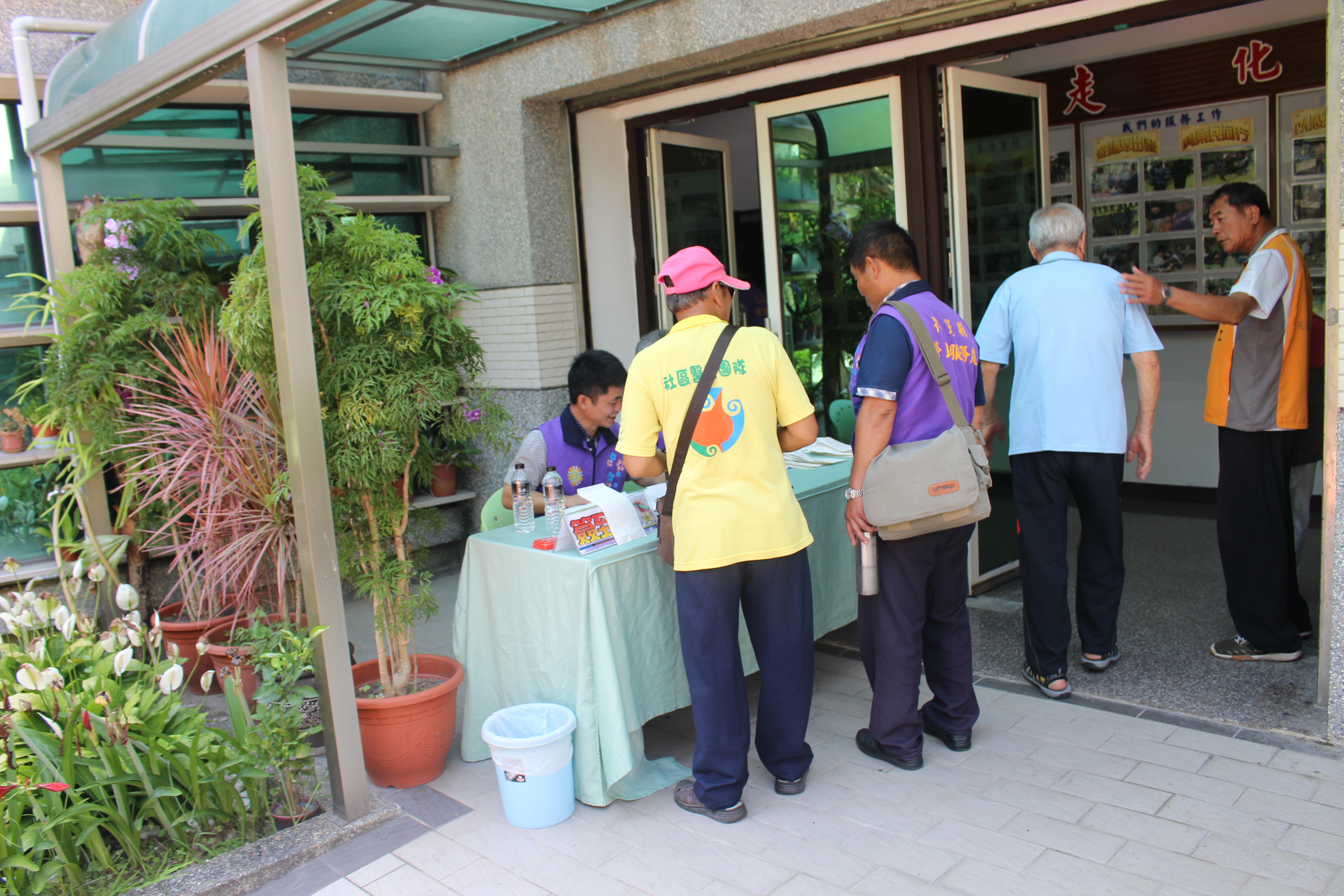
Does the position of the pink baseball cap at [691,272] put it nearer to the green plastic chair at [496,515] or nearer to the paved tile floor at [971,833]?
the green plastic chair at [496,515]

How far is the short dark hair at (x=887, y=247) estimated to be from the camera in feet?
10.4

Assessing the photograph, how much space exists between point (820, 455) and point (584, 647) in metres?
1.70

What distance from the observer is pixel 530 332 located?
19.1 feet

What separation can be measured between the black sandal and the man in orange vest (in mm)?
721

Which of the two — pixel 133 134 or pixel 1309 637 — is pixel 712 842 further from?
pixel 133 134

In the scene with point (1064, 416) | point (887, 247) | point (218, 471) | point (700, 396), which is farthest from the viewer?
point (218, 471)

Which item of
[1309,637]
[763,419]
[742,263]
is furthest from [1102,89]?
[763,419]

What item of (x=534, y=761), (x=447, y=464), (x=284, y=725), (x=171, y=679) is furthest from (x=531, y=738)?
(x=447, y=464)

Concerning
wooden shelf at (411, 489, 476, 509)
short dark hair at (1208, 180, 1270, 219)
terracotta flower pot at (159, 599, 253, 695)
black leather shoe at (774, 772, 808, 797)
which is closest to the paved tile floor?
black leather shoe at (774, 772, 808, 797)

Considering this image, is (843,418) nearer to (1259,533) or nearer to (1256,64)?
(1259,533)

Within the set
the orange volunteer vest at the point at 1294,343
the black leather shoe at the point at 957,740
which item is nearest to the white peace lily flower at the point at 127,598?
the black leather shoe at the point at 957,740

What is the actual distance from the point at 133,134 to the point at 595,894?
4456 mm

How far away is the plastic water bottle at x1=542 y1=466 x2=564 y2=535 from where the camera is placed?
345cm

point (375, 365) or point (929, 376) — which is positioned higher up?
point (375, 365)
